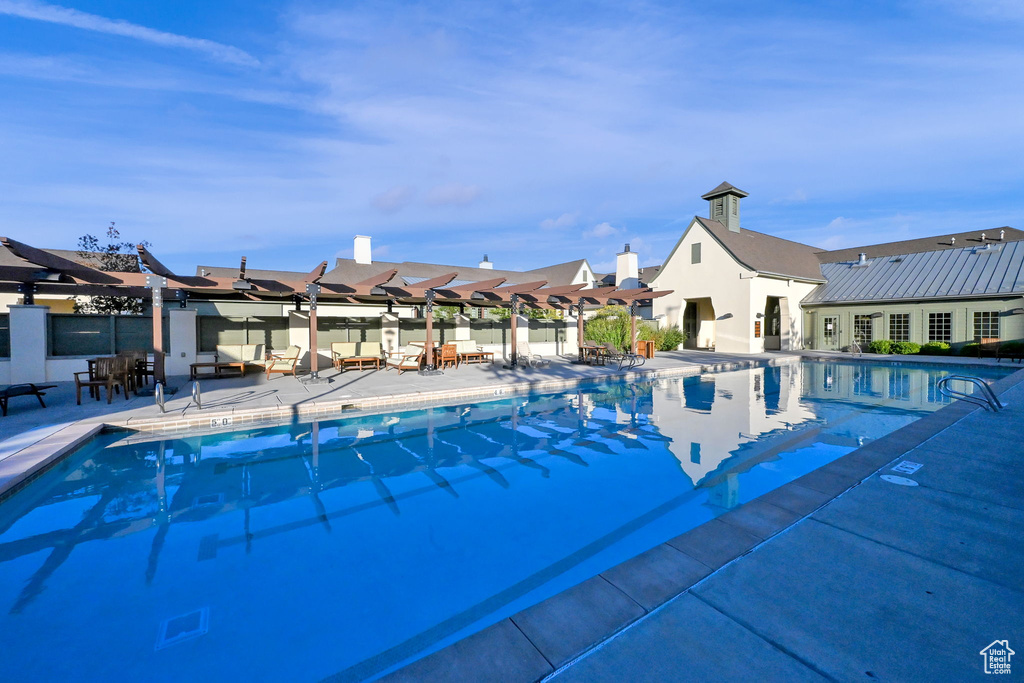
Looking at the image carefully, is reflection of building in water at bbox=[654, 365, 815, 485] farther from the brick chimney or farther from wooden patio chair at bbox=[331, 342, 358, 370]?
the brick chimney

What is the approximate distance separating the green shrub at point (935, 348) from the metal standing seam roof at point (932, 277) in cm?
191

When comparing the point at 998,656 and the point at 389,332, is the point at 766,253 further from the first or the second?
the point at 998,656

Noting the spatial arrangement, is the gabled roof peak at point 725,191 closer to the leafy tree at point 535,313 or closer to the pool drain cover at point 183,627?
the leafy tree at point 535,313

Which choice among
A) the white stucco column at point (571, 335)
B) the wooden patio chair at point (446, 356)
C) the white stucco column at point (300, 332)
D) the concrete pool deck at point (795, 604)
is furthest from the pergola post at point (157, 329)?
the white stucco column at point (571, 335)

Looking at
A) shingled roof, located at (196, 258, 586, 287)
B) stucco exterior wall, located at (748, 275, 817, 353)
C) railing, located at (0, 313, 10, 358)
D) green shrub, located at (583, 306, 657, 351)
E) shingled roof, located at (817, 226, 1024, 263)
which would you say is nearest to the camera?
railing, located at (0, 313, 10, 358)

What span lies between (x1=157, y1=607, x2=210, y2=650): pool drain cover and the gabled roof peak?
2578 cm

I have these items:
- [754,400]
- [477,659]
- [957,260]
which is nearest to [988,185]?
[957,260]

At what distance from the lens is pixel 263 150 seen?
15867 millimetres

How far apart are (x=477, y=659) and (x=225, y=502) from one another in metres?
4.06

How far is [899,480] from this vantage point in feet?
13.2

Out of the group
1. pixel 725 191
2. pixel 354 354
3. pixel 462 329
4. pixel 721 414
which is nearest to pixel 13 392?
pixel 354 354

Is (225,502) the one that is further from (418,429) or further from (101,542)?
(418,429)

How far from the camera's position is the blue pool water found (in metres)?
2.75

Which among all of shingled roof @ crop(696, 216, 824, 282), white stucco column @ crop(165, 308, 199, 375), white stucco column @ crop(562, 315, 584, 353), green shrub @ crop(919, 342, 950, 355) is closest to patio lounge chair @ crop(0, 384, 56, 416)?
white stucco column @ crop(165, 308, 199, 375)
